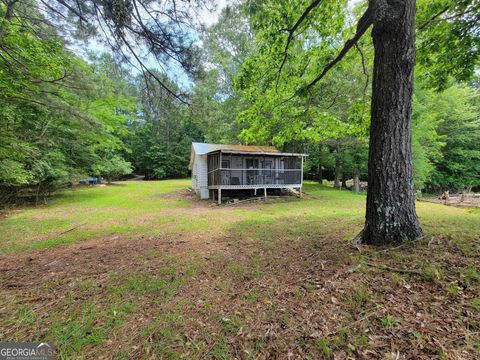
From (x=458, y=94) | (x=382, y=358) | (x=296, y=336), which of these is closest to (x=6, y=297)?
(x=296, y=336)

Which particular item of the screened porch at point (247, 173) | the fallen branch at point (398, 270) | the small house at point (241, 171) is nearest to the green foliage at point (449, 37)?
the fallen branch at point (398, 270)

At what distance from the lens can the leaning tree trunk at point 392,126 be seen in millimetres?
3209

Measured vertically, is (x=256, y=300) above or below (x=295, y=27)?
below

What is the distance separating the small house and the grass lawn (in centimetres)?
884

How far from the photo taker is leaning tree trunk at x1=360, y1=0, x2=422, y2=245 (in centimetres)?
321

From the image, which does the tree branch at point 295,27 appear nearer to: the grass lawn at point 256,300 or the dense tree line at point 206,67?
the dense tree line at point 206,67

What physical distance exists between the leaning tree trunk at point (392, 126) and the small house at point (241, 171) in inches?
401

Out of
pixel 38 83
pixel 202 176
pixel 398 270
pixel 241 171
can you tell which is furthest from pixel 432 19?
pixel 202 176

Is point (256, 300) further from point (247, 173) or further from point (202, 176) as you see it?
point (202, 176)

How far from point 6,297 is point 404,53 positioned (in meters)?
6.73

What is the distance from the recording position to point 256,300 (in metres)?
2.83

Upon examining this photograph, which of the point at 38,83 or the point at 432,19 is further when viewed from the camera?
the point at 38,83

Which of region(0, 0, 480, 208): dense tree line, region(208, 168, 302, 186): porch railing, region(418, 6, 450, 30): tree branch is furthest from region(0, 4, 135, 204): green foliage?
region(208, 168, 302, 186): porch railing

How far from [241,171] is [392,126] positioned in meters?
11.6
